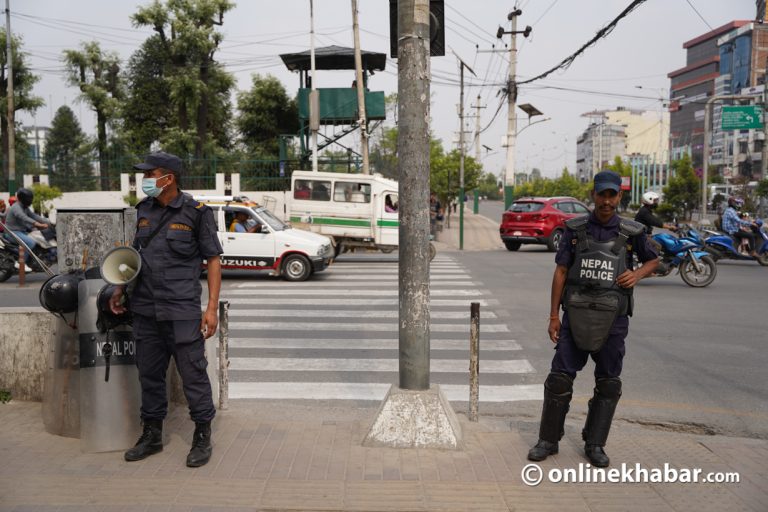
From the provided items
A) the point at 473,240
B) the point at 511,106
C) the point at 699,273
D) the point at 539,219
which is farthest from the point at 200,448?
the point at 511,106

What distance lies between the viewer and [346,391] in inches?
265

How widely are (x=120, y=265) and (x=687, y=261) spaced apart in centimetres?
1180

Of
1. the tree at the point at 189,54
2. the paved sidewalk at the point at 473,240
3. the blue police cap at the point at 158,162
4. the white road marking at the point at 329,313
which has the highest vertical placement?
the tree at the point at 189,54

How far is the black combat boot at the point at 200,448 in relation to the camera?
4.45 meters

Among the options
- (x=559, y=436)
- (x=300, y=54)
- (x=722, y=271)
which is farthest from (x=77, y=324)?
(x=300, y=54)

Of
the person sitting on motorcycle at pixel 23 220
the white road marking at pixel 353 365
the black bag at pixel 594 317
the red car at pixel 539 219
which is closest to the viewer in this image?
the black bag at pixel 594 317

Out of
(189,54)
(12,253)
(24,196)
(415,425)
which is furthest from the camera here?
(189,54)

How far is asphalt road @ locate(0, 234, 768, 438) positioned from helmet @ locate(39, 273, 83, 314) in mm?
2691

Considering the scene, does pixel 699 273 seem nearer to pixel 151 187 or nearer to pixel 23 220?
pixel 151 187

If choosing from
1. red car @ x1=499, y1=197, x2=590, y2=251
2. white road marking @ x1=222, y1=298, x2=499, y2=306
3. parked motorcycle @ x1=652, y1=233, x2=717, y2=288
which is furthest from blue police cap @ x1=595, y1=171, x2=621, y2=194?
red car @ x1=499, y1=197, x2=590, y2=251

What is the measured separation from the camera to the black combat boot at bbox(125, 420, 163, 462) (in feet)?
14.9

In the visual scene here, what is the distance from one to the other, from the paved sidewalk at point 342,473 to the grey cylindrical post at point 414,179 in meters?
0.66

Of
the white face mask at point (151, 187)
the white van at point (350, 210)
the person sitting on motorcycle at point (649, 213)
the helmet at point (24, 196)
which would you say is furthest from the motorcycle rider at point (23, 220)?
the person sitting on motorcycle at point (649, 213)

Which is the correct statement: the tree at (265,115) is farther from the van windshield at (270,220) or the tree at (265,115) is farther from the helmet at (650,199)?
the helmet at (650,199)
